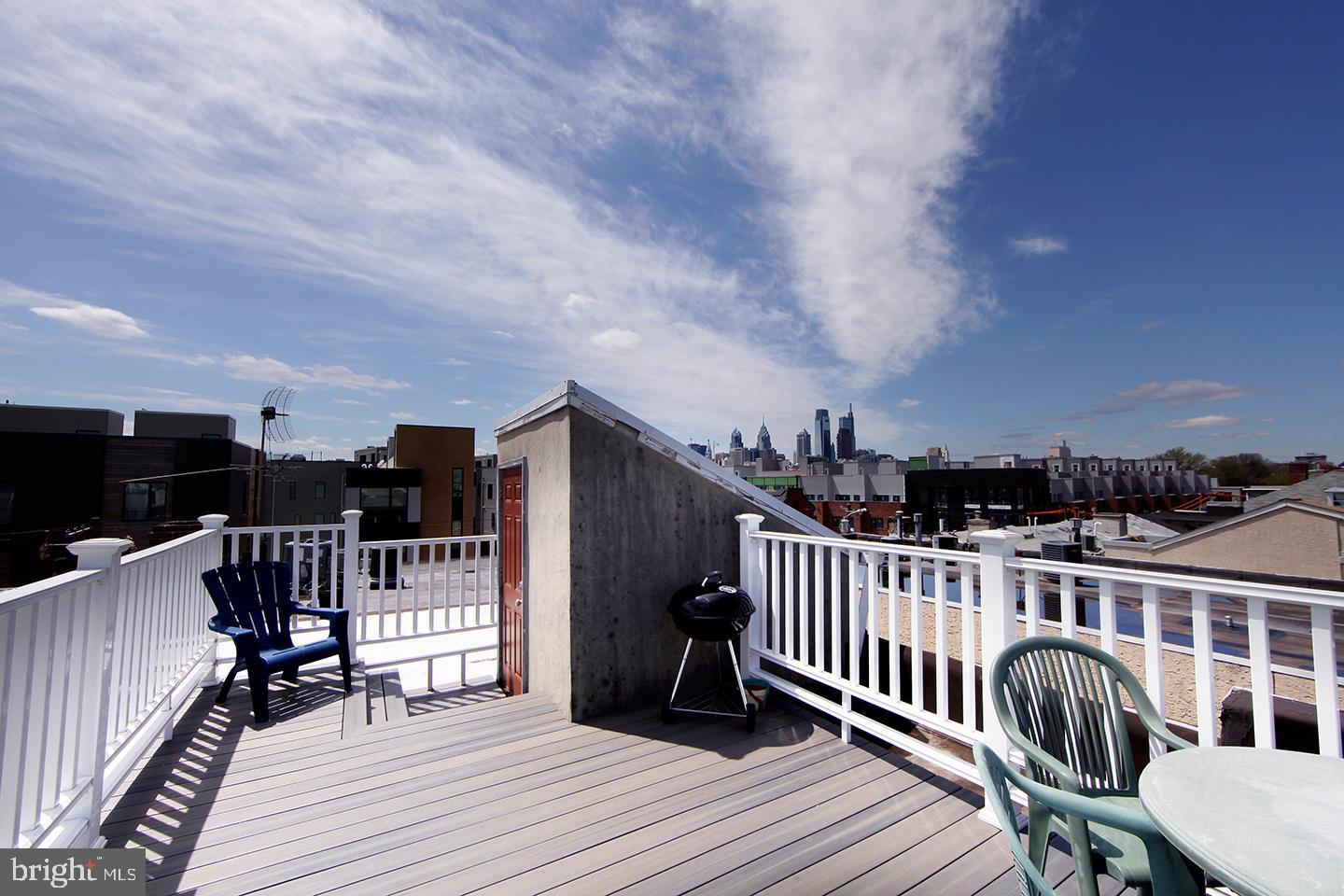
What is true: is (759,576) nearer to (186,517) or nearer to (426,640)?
(426,640)

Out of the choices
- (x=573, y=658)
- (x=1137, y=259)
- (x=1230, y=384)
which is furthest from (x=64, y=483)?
(x=1230, y=384)

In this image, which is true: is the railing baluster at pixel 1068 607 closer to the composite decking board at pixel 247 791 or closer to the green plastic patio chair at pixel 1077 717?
the green plastic patio chair at pixel 1077 717

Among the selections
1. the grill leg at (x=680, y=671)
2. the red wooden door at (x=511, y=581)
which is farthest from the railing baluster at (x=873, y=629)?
the red wooden door at (x=511, y=581)

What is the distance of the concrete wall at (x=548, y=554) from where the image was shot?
129 inches

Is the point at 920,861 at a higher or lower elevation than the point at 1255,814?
lower

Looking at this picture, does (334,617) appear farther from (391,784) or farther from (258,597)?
(391,784)

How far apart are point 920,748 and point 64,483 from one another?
32.0m

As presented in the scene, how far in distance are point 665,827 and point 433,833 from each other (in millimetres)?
952

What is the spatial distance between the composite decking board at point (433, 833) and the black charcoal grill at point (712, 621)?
533 mm

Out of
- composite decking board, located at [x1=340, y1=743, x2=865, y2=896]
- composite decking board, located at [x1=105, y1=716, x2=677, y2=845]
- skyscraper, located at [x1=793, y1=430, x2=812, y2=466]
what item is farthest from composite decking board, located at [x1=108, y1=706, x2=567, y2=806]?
skyscraper, located at [x1=793, y1=430, x2=812, y2=466]

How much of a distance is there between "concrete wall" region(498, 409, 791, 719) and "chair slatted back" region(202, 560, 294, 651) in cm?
195

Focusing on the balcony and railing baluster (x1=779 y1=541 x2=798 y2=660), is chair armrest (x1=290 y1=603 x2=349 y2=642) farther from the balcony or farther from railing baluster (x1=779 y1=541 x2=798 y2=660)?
railing baluster (x1=779 y1=541 x2=798 y2=660)

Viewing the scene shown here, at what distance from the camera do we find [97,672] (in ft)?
6.92

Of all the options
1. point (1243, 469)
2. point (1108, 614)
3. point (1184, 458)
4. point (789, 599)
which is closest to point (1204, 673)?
point (1108, 614)
